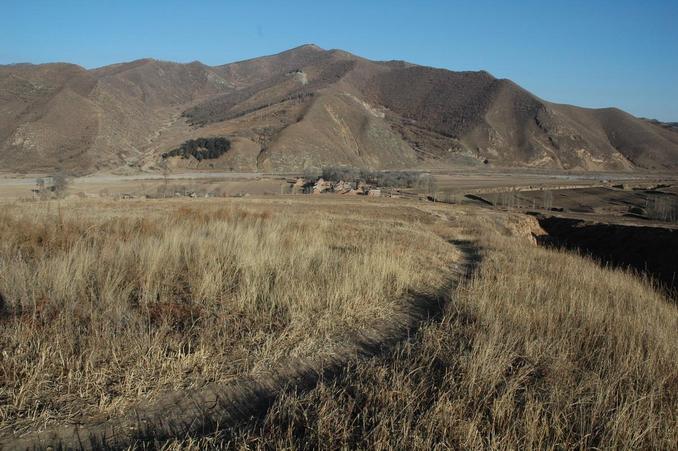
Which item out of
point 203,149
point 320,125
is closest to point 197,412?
point 203,149

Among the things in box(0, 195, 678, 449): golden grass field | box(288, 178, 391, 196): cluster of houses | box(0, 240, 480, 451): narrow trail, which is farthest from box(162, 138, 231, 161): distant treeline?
box(0, 240, 480, 451): narrow trail

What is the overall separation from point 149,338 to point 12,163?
88.9 m

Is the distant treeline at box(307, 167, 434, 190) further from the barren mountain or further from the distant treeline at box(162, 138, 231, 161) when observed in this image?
the distant treeline at box(162, 138, 231, 161)

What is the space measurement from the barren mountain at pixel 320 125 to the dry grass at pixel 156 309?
76.5 m

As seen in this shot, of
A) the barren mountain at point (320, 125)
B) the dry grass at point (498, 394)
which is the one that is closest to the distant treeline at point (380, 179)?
the barren mountain at point (320, 125)

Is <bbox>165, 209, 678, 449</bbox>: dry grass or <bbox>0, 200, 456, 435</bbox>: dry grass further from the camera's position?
<bbox>0, 200, 456, 435</bbox>: dry grass

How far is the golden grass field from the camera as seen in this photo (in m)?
2.40

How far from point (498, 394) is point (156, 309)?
3.01 metres

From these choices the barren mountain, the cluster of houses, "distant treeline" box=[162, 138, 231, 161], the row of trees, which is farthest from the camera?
"distant treeline" box=[162, 138, 231, 161]

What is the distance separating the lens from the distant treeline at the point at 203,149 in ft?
278

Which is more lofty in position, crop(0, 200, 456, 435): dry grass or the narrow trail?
crop(0, 200, 456, 435): dry grass

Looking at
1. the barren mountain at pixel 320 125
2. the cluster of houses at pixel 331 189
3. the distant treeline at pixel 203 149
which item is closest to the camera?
the cluster of houses at pixel 331 189

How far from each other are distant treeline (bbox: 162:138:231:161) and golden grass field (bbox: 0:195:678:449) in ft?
271

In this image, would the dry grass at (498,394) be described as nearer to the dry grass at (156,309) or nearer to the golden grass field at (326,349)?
the golden grass field at (326,349)
